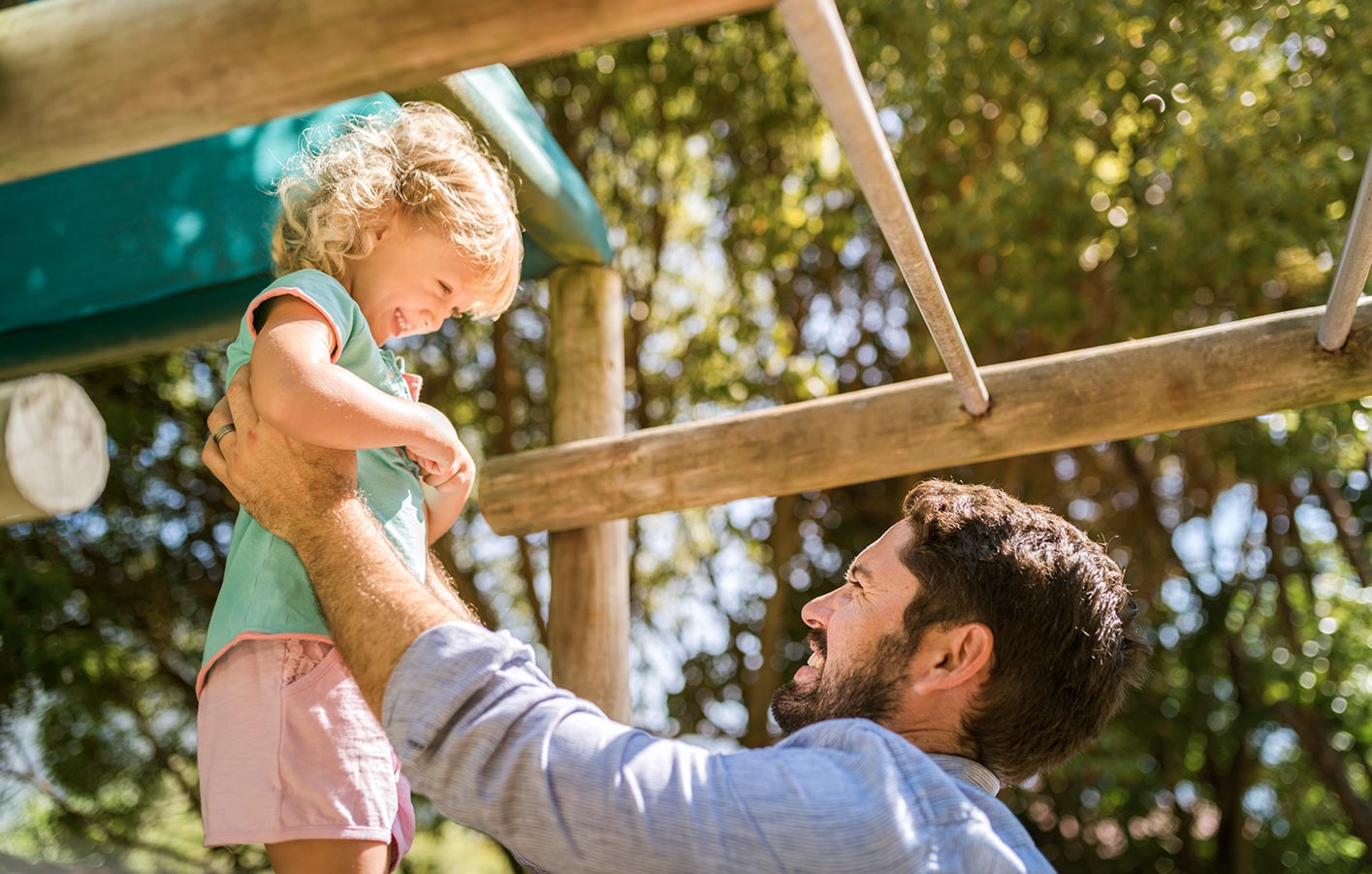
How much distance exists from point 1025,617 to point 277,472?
2.98 ft

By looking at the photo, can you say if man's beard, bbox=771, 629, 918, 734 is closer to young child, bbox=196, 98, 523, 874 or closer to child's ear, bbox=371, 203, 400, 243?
young child, bbox=196, 98, 523, 874

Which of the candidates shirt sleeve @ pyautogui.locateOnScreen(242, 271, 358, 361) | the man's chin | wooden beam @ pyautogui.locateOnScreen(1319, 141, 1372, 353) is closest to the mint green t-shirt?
shirt sleeve @ pyautogui.locateOnScreen(242, 271, 358, 361)

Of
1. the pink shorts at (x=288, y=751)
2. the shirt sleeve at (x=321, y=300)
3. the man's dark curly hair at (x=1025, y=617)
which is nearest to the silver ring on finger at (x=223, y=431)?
the shirt sleeve at (x=321, y=300)

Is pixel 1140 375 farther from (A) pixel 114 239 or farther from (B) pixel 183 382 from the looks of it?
(B) pixel 183 382

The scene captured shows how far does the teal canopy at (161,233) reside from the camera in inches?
85.3

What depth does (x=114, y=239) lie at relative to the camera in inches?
88.0

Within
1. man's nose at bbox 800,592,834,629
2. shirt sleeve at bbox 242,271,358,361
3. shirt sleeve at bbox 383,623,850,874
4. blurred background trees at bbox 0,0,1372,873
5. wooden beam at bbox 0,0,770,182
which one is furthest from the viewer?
blurred background trees at bbox 0,0,1372,873

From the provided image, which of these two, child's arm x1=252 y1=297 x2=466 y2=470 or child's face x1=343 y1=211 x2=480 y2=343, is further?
child's face x1=343 y1=211 x2=480 y2=343

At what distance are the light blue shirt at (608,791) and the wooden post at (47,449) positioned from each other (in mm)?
370

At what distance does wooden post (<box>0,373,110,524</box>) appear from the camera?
1.07 metres

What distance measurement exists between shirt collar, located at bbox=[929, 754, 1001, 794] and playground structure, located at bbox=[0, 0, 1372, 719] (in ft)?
1.87

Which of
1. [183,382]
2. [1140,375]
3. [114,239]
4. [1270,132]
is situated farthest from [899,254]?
[183,382]

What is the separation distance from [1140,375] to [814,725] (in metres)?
1.10

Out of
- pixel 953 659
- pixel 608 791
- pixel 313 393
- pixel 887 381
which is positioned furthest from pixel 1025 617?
pixel 887 381
